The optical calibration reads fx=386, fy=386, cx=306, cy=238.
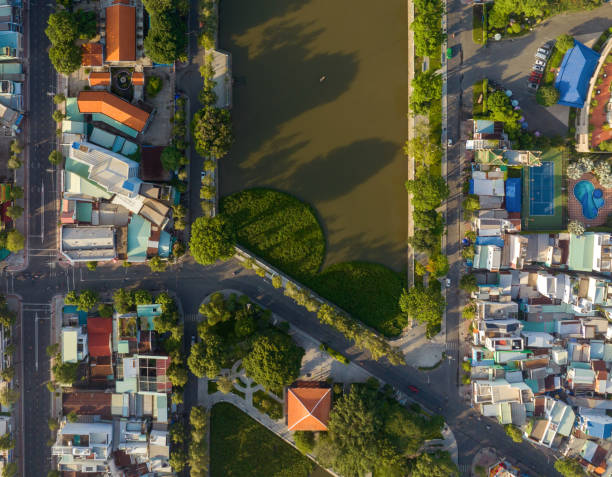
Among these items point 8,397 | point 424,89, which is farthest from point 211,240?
point 8,397

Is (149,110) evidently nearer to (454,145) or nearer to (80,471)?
(454,145)

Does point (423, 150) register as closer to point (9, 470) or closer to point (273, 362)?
point (273, 362)

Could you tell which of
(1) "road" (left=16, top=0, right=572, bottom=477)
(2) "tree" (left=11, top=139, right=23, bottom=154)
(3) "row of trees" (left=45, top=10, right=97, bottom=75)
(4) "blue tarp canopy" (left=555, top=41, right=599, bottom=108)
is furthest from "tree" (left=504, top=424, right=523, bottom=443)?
(2) "tree" (left=11, top=139, right=23, bottom=154)

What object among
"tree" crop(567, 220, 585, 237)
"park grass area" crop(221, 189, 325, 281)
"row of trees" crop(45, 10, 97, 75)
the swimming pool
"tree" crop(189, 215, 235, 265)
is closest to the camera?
"tree" crop(189, 215, 235, 265)

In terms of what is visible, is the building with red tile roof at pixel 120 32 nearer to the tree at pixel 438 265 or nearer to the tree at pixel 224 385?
the tree at pixel 224 385

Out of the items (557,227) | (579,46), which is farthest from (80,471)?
(579,46)

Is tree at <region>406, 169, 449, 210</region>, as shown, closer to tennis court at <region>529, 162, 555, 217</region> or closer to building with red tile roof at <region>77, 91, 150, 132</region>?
tennis court at <region>529, 162, 555, 217</region>
